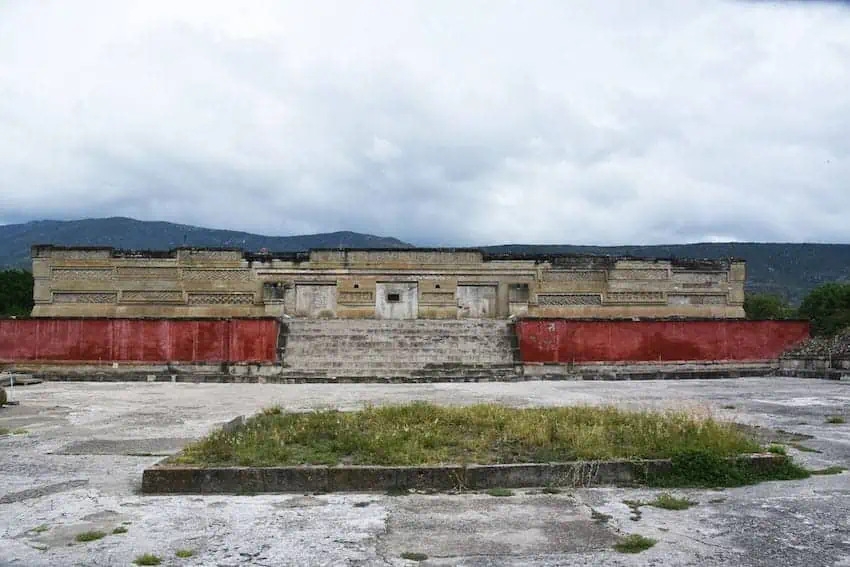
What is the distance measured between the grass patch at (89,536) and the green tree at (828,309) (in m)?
25.5

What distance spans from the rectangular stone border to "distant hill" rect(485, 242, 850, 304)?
270ft

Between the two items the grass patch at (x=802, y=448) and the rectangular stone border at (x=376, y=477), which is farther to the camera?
the grass patch at (x=802, y=448)

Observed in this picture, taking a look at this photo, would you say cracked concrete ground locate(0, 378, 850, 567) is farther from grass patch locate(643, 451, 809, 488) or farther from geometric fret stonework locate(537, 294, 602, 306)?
geometric fret stonework locate(537, 294, 602, 306)

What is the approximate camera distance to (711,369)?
22812mm

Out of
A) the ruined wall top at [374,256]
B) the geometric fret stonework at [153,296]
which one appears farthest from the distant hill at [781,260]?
the geometric fret stonework at [153,296]

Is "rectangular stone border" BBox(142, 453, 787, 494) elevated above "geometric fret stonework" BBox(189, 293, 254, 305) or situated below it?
below

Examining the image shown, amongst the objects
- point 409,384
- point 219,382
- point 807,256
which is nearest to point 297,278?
point 219,382

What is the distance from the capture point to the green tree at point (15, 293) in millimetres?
44428

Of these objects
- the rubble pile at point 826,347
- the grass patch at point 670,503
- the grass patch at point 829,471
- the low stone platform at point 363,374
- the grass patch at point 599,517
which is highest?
the rubble pile at point 826,347

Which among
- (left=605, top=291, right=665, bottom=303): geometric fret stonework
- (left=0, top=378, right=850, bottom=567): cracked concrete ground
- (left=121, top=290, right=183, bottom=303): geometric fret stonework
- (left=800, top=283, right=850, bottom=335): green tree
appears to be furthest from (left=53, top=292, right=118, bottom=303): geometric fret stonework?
(left=800, top=283, right=850, bottom=335): green tree

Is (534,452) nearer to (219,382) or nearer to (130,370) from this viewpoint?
(219,382)

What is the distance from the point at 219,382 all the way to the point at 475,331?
28.8ft

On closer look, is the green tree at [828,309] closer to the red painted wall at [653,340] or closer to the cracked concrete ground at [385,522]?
the red painted wall at [653,340]

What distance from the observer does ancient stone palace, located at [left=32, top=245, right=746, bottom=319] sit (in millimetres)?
27812
